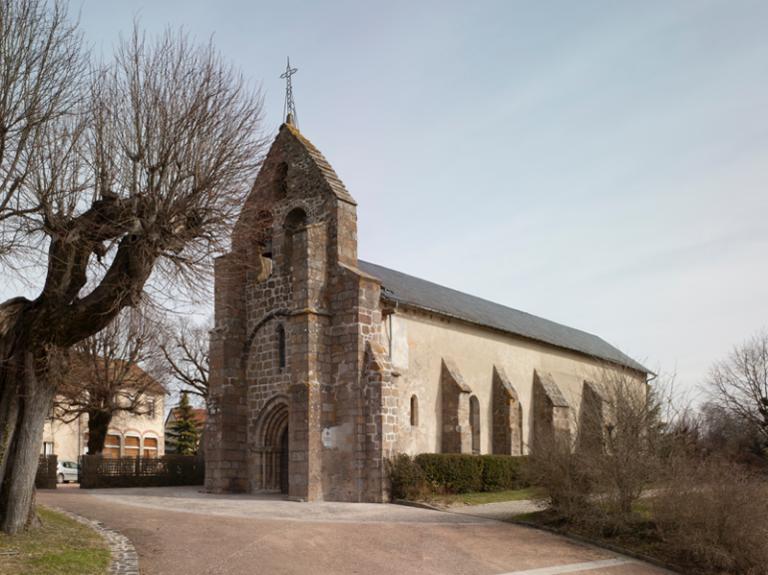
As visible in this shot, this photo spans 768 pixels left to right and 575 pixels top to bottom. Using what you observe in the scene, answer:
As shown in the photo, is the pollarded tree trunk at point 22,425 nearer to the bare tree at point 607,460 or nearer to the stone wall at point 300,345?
the stone wall at point 300,345

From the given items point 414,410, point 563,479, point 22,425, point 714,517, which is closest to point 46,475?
point 414,410

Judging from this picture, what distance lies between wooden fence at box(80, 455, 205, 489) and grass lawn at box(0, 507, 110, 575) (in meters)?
12.8

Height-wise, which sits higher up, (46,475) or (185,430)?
(185,430)

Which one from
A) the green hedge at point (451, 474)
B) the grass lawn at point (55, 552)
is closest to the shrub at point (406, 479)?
the green hedge at point (451, 474)

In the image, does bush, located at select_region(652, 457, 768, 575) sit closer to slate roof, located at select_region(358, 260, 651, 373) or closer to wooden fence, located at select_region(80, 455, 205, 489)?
slate roof, located at select_region(358, 260, 651, 373)

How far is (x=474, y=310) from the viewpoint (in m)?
31.2

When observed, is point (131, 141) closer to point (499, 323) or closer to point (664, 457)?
point (664, 457)

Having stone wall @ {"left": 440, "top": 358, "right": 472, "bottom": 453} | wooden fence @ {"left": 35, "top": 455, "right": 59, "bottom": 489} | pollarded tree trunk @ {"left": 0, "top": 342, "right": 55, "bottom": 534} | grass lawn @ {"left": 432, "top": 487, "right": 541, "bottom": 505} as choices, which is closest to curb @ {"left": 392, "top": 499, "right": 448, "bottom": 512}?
grass lawn @ {"left": 432, "top": 487, "right": 541, "bottom": 505}

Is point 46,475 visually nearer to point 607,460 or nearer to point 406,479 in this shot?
point 406,479

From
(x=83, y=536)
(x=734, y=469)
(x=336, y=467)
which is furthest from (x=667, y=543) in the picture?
(x=83, y=536)

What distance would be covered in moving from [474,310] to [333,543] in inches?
709

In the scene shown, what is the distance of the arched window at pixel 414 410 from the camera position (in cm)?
2478

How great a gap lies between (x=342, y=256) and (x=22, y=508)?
11828mm

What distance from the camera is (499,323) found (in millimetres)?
31078
